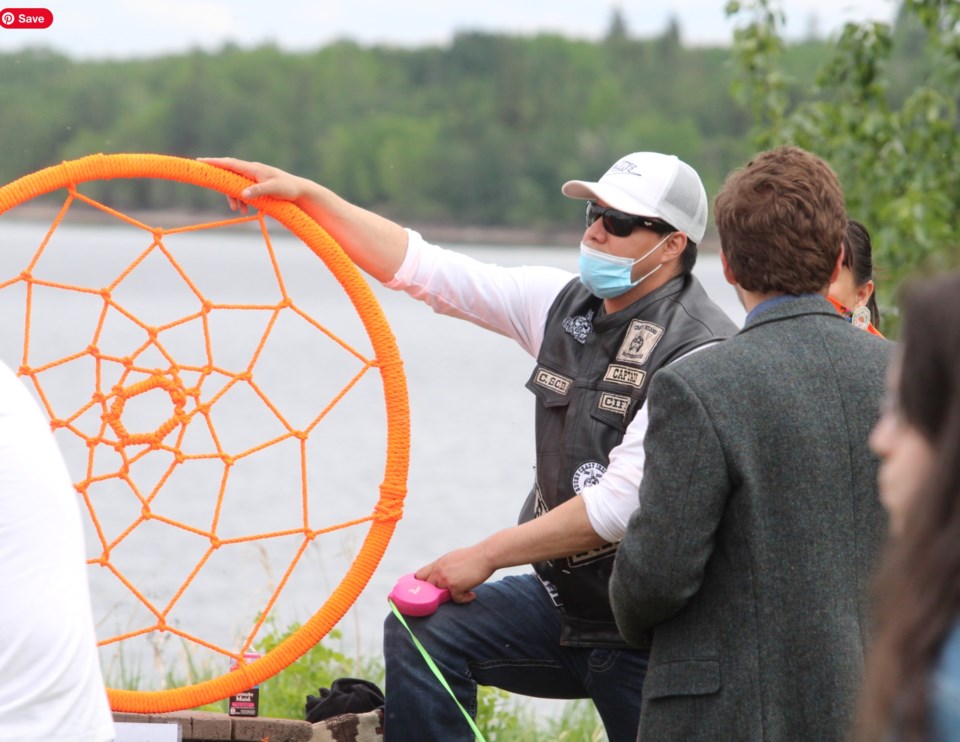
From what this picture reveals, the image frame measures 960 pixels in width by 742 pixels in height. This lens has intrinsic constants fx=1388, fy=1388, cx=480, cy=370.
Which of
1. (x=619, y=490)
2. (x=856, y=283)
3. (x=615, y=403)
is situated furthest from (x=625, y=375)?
(x=856, y=283)

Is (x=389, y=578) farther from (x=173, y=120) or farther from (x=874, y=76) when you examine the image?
(x=173, y=120)

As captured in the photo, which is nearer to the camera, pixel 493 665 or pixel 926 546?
pixel 926 546

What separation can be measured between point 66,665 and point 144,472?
11.2 m

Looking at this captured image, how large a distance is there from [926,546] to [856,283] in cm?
253

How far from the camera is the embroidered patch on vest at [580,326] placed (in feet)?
11.2

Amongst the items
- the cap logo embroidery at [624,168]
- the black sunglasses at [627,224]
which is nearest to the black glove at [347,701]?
the black sunglasses at [627,224]

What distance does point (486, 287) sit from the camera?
3625mm

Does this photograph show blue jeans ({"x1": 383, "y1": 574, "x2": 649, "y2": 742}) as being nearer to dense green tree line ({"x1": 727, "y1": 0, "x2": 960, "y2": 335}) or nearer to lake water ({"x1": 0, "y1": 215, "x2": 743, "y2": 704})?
lake water ({"x1": 0, "y1": 215, "x2": 743, "y2": 704})

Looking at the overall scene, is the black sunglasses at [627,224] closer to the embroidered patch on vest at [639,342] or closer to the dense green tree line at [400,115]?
the embroidered patch on vest at [639,342]

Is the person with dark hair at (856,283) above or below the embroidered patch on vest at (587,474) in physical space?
above

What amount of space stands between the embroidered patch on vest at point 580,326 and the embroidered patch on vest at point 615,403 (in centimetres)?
22

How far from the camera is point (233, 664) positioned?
11.7ft

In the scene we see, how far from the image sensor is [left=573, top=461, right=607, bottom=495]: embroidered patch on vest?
320 centimetres

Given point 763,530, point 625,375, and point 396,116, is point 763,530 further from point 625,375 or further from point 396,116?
point 396,116
